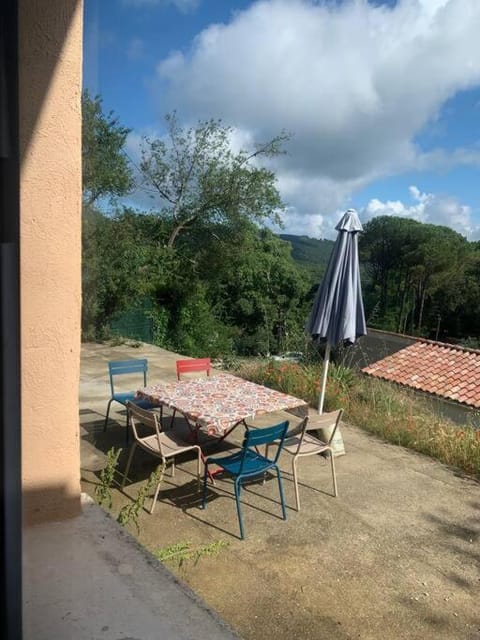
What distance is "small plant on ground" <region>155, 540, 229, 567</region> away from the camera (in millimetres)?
3066

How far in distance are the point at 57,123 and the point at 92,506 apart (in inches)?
57.1

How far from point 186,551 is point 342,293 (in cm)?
293

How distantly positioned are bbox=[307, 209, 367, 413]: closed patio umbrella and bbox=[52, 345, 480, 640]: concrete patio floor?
129 cm

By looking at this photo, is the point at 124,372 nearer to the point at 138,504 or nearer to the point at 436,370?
the point at 138,504

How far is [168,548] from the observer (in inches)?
126

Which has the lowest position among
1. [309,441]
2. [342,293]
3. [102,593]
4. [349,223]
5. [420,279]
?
[309,441]

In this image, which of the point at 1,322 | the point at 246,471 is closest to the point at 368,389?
the point at 246,471

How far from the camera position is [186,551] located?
316 centimetres

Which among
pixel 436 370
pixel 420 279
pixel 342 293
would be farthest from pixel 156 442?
pixel 420 279

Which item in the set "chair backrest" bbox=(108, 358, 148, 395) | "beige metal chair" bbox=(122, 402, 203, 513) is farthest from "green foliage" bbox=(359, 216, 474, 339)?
"beige metal chair" bbox=(122, 402, 203, 513)

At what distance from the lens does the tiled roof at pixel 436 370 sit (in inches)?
520

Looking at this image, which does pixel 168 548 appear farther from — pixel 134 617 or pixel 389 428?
pixel 389 428

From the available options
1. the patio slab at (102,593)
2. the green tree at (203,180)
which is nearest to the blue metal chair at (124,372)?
the patio slab at (102,593)

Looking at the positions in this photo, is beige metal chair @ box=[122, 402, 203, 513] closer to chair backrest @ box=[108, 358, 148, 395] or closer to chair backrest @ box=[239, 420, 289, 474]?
chair backrest @ box=[239, 420, 289, 474]
